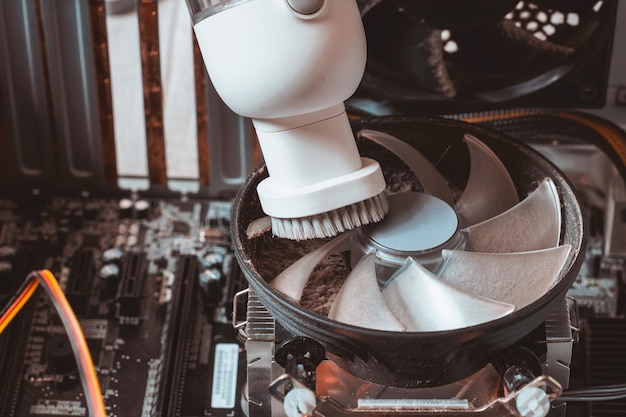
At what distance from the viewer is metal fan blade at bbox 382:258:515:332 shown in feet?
3.44

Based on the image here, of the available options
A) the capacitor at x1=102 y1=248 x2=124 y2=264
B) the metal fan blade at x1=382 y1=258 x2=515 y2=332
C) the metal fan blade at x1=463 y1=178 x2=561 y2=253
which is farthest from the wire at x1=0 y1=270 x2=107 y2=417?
the metal fan blade at x1=463 y1=178 x2=561 y2=253

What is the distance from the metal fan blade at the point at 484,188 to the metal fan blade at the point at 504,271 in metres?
0.17

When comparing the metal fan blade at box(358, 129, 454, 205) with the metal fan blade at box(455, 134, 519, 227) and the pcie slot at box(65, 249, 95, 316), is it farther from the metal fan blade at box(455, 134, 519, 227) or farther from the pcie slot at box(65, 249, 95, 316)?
the pcie slot at box(65, 249, 95, 316)

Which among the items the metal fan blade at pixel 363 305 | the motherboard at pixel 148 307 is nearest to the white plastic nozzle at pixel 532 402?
the metal fan blade at pixel 363 305

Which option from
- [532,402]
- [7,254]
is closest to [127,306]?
[7,254]

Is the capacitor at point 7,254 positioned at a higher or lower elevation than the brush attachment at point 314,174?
lower

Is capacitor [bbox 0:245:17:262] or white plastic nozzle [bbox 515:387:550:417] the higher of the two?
capacitor [bbox 0:245:17:262]

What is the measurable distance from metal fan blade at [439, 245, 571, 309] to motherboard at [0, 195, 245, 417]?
442 mm

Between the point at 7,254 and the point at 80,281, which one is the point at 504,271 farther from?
the point at 7,254

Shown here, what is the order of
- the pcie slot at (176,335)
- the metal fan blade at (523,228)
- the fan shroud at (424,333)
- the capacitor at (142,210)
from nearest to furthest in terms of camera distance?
the fan shroud at (424,333) < the metal fan blade at (523,228) < the pcie slot at (176,335) < the capacitor at (142,210)

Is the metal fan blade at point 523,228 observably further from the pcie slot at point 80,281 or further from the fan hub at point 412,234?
the pcie slot at point 80,281

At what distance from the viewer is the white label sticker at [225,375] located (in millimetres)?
1354

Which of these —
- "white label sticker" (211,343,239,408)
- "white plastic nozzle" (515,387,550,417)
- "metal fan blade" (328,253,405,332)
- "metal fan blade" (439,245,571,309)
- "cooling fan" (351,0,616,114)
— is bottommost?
"white label sticker" (211,343,239,408)

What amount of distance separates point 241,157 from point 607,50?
0.68 metres
